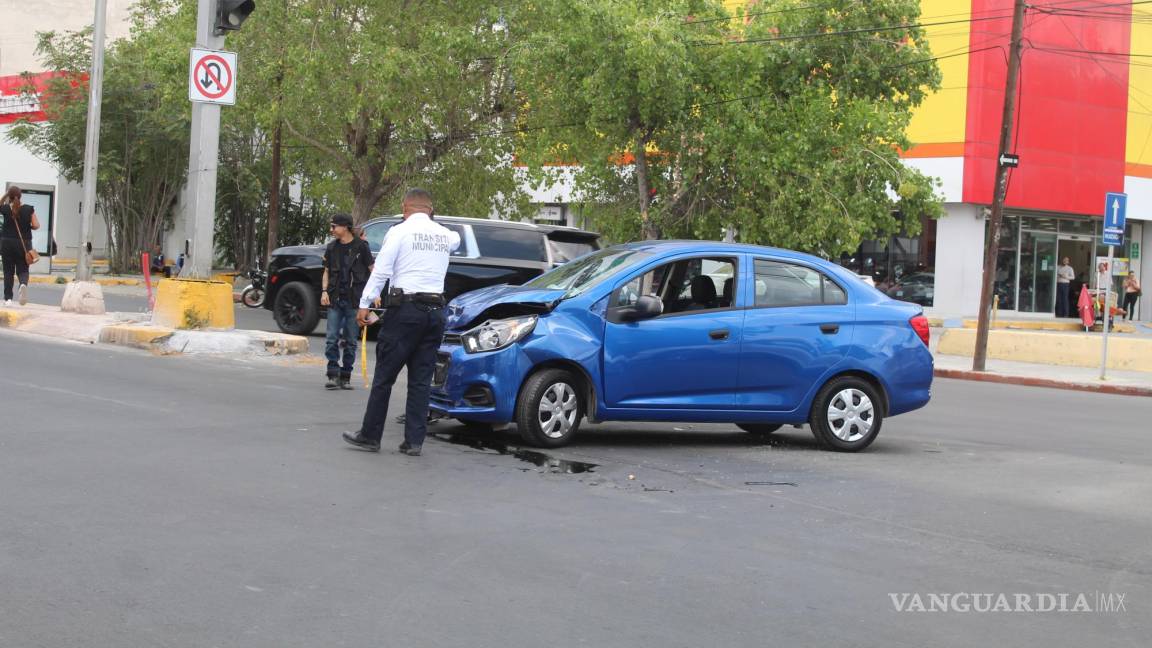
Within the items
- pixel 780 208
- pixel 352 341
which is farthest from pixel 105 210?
pixel 352 341

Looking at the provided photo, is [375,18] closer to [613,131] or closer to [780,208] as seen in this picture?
[613,131]

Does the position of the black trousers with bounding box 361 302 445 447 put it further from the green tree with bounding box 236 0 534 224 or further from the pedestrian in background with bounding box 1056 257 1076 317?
the pedestrian in background with bounding box 1056 257 1076 317

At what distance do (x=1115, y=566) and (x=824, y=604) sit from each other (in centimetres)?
207

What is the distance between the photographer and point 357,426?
981 cm

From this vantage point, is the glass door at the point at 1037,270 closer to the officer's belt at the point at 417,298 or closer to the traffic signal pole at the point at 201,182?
the traffic signal pole at the point at 201,182

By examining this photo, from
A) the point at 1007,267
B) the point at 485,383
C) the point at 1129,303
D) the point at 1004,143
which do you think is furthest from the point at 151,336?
the point at 1129,303

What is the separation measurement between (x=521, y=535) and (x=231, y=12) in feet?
30.7

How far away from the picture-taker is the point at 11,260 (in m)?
17.6

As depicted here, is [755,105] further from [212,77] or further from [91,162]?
[212,77]

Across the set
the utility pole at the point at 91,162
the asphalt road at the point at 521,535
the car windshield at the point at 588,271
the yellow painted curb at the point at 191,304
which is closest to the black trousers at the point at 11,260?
the yellow painted curb at the point at 191,304

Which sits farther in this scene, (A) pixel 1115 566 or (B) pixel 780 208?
(B) pixel 780 208

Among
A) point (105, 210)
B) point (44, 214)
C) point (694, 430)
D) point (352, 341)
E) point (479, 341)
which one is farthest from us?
point (105, 210)

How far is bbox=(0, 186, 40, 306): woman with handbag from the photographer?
1706cm

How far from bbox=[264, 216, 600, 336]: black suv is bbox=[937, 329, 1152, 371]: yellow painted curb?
31.5 ft
